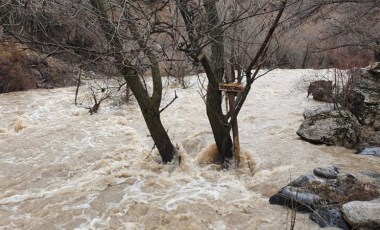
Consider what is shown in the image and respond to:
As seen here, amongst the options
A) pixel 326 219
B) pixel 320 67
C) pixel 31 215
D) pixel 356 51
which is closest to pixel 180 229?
pixel 326 219

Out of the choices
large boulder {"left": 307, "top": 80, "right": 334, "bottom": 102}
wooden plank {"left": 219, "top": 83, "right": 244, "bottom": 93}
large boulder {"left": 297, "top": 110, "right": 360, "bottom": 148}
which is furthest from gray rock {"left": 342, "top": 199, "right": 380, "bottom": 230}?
large boulder {"left": 307, "top": 80, "right": 334, "bottom": 102}

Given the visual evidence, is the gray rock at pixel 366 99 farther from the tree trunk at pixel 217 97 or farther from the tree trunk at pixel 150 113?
the tree trunk at pixel 150 113

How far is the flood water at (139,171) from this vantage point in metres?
5.11

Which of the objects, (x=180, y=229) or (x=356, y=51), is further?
(x=356, y=51)

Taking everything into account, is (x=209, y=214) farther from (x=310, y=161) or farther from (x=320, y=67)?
(x=320, y=67)

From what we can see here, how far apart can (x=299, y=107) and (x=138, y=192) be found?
7.40m

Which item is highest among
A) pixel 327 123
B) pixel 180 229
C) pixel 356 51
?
pixel 356 51

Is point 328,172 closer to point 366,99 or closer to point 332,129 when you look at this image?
point 332,129

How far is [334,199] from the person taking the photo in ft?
16.9

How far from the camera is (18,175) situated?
685 cm

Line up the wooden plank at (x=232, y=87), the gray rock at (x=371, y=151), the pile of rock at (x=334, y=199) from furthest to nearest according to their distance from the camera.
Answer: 1. the gray rock at (x=371, y=151)
2. the wooden plank at (x=232, y=87)
3. the pile of rock at (x=334, y=199)

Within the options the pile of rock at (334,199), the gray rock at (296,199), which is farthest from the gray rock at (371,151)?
the gray rock at (296,199)

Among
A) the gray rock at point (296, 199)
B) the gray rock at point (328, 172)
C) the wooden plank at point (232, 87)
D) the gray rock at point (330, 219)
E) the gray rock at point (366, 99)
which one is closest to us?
the gray rock at point (330, 219)

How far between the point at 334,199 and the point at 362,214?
2.45 ft
